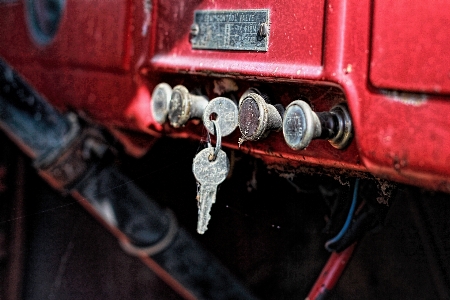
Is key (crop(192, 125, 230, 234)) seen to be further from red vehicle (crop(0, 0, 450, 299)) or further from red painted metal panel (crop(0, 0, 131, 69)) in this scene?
red painted metal panel (crop(0, 0, 131, 69))

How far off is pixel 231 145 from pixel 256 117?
7.9 inches

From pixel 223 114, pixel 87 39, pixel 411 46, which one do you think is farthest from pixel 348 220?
pixel 87 39

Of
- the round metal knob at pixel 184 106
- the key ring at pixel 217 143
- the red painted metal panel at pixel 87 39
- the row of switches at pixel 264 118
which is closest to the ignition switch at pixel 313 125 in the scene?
the row of switches at pixel 264 118

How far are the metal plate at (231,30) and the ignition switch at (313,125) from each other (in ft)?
0.53

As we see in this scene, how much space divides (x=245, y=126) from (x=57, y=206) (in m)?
0.99

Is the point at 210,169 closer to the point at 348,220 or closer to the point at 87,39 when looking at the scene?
the point at 348,220

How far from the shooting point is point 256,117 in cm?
76

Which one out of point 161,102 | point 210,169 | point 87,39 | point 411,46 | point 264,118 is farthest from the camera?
point 87,39

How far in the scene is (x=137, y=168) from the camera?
1.44 metres

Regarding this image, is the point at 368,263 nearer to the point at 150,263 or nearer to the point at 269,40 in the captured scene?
the point at 150,263

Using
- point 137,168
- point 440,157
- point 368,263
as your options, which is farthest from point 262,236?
point 440,157

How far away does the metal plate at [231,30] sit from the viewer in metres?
0.83

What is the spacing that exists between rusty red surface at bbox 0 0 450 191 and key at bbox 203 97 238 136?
59 millimetres

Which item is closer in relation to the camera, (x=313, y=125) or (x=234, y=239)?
(x=313, y=125)
